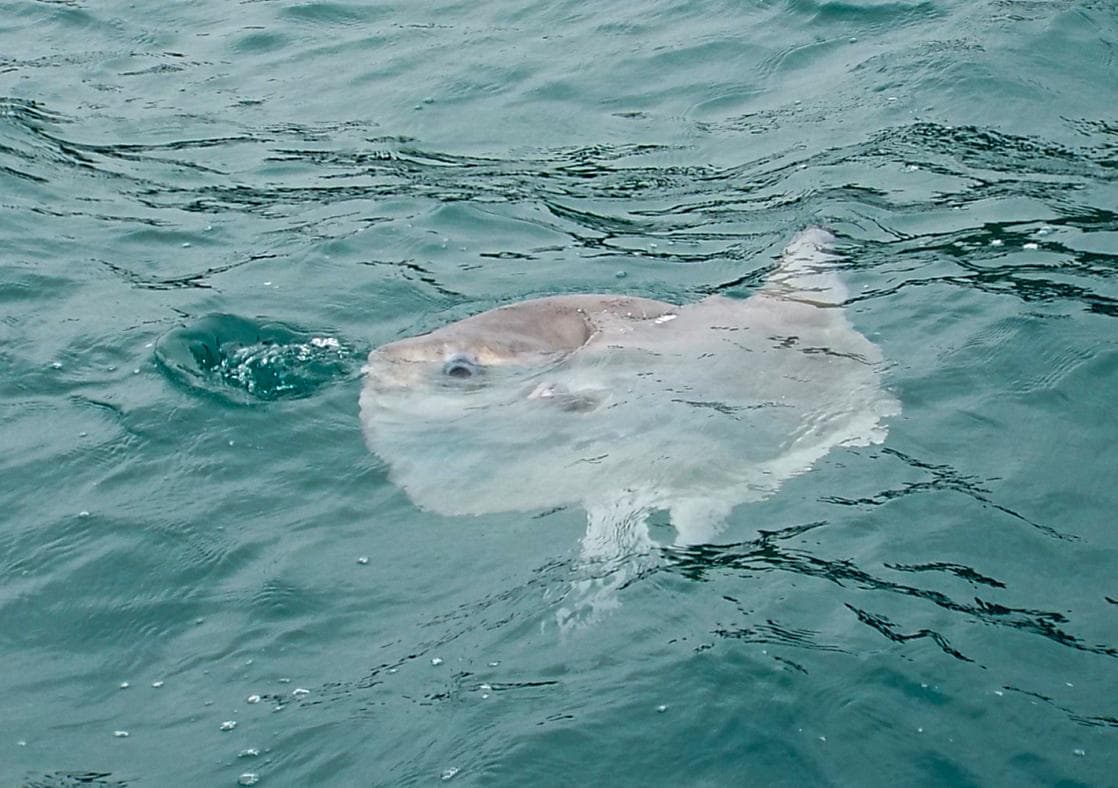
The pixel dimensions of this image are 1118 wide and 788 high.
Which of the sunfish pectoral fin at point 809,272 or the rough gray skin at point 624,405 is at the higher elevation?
the sunfish pectoral fin at point 809,272

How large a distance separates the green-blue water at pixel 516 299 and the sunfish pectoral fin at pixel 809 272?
0.49 feet

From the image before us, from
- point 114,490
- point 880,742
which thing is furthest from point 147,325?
point 880,742

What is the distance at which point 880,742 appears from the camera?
208 inches

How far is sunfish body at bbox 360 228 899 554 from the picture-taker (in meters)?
7.20

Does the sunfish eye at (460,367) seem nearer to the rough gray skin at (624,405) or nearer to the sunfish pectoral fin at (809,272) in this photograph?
the rough gray skin at (624,405)

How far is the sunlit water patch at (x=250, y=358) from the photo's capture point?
27.0 feet

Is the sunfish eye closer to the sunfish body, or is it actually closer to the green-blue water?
the sunfish body

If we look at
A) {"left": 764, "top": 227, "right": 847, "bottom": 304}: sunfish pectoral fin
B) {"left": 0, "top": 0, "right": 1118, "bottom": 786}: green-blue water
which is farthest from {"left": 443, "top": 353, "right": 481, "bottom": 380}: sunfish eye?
{"left": 764, "top": 227, "right": 847, "bottom": 304}: sunfish pectoral fin

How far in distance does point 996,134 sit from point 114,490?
23.9ft

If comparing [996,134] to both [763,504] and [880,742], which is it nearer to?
[763,504]

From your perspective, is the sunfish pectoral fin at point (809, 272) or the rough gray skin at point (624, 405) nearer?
the rough gray skin at point (624, 405)

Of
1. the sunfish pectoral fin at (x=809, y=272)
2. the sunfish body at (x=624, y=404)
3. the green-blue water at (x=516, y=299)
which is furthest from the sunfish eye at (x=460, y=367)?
the sunfish pectoral fin at (x=809, y=272)

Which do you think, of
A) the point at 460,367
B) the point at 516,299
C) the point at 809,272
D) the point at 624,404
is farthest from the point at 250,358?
the point at 809,272

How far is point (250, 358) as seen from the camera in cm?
856
